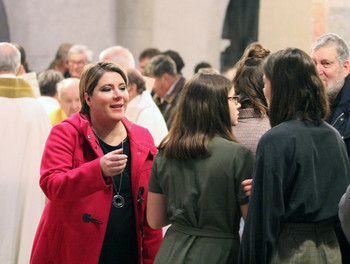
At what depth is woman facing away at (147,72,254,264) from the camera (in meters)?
3.61

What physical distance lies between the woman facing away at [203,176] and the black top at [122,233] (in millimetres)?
566

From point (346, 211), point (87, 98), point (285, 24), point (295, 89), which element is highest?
point (295, 89)

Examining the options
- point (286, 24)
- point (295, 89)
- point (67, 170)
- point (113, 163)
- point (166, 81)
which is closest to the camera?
point (295, 89)

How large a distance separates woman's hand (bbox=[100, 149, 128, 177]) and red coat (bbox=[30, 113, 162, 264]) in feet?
0.33

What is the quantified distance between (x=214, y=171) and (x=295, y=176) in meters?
0.40

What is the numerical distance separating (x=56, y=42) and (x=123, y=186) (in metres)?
8.02

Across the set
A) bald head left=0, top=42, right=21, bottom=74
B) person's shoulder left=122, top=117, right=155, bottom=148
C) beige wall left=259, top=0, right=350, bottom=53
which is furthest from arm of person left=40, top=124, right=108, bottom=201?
beige wall left=259, top=0, right=350, bottom=53

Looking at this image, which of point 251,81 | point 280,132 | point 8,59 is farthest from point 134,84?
point 280,132

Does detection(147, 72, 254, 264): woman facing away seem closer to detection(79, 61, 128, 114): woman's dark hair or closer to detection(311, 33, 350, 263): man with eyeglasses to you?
detection(79, 61, 128, 114): woman's dark hair

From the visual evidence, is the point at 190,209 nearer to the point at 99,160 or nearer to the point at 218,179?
the point at 218,179

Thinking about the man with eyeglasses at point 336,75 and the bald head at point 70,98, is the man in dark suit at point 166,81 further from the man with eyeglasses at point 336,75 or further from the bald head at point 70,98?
the man with eyeglasses at point 336,75

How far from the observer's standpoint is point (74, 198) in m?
4.09

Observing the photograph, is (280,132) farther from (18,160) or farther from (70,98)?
(70,98)

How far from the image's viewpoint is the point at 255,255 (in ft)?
11.1
